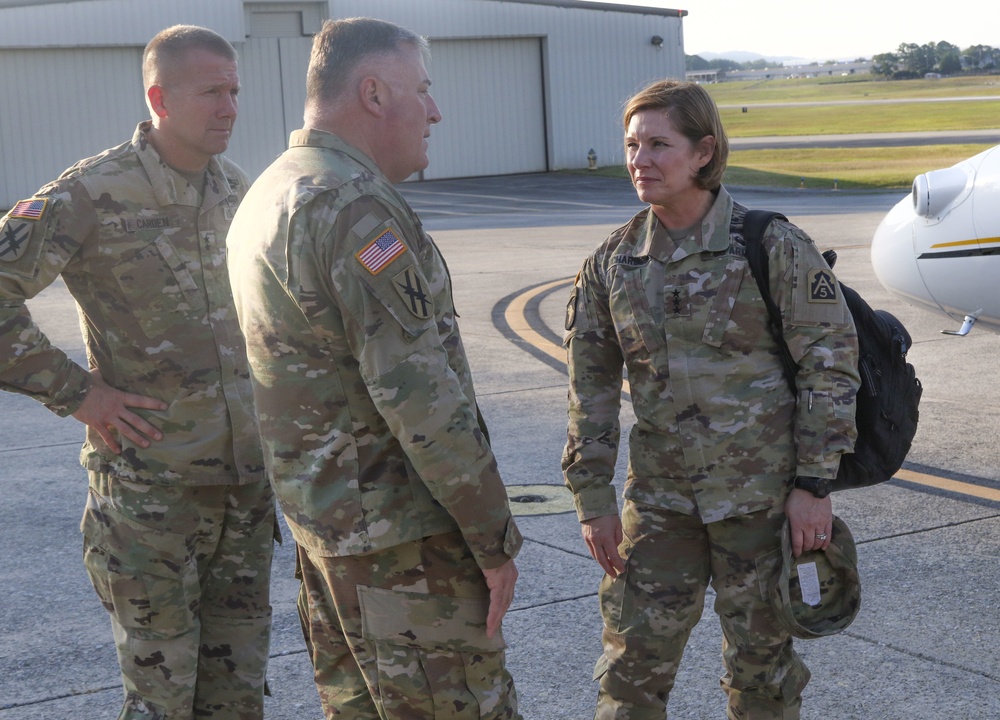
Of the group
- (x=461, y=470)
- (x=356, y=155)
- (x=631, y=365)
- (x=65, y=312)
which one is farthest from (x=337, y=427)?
(x=65, y=312)

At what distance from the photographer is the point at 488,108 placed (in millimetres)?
34281

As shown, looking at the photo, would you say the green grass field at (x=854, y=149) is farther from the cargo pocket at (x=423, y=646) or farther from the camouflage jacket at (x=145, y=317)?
the cargo pocket at (x=423, y=646)

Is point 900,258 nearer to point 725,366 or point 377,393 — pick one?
point 725,366

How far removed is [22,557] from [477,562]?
3.69 metres

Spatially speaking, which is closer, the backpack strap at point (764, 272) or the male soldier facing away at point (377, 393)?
the male soldier facing away at point (377, 393)

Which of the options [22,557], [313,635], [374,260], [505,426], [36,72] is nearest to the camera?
[374,260]

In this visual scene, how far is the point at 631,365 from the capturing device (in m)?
3.33

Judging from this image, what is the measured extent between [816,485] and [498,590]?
0.95m

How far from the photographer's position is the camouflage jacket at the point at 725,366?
10.1 feet

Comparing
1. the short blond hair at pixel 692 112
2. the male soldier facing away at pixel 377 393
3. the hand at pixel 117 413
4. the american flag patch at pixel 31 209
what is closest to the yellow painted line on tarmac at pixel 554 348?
the short blond hair at pixel 692 112

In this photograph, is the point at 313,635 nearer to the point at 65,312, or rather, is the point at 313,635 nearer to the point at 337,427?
the point at 337,427

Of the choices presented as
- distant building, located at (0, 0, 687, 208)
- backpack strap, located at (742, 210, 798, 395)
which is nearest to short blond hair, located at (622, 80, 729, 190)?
backpack strap, located at (742, 210, 798, 395)

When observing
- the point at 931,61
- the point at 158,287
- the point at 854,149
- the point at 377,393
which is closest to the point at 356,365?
the point at 377,393

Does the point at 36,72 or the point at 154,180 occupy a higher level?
the point at 36,72
